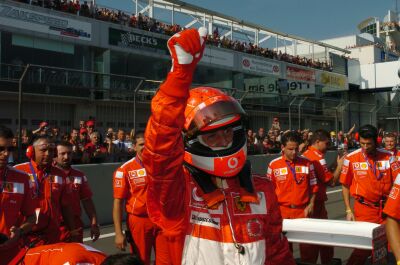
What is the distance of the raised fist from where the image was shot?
1.61m

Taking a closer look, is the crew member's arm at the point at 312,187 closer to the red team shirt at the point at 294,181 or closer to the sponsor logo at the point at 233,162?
the red team shirt at the point at 294,181

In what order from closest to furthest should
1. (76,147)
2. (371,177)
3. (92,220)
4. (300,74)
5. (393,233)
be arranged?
(393,233)
(92,220)
(371,177)
(76,147)
(300,74)

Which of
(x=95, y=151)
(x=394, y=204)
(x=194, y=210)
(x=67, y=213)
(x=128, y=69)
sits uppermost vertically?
(x=128, y=69)

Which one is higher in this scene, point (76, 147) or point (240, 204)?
point (76, 147)

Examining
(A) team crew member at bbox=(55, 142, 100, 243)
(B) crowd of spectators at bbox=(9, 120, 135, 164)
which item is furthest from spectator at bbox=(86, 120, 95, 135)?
(A) team crew member at bbox=(55, 142, 100, 243)

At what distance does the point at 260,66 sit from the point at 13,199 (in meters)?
25.5

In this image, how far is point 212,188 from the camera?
6.51 feet

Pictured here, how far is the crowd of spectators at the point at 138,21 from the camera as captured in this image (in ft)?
59.5

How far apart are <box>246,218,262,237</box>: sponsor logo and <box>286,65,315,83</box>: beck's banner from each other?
2905cm

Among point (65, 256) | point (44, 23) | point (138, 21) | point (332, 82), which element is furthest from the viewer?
point (332, 82)

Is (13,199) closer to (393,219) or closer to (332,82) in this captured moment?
(393,219)

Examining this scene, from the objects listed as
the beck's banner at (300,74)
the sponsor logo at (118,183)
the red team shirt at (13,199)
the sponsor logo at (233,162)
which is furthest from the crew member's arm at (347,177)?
the beck's banner at (300,74)

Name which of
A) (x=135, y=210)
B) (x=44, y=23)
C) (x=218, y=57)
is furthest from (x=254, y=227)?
(x=218, y=57)

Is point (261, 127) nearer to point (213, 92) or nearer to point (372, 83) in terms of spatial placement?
point (213, 92)
